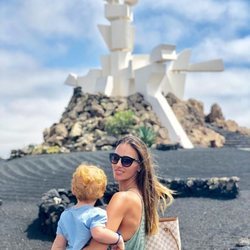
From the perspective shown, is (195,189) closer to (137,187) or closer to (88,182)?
(137,187)

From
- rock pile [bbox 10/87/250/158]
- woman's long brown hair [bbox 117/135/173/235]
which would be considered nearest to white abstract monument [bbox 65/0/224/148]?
rock pile [bbox 10/87/250/158]

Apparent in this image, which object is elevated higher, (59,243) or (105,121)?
(105,121)

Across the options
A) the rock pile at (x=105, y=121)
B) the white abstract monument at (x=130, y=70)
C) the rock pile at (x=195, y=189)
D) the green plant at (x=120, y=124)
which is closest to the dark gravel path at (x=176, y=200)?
the rock pile at (x=195, y=189)

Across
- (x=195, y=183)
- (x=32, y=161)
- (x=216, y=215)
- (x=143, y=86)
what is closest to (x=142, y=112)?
(x=143, y=86)

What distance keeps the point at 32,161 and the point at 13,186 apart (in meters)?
4.35

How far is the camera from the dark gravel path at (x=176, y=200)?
24.5 ft

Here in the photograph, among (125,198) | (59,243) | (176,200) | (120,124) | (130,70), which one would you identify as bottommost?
(59,243)

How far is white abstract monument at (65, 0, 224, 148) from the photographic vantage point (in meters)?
28.0

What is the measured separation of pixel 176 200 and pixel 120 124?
15126mm

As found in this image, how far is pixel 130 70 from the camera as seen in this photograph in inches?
1169

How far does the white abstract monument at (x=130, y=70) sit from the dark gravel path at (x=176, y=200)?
11.1 meters

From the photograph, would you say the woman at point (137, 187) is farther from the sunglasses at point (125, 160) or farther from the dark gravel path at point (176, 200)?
the dark gravel path at point (176, 200)

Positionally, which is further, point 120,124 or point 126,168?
point 120,124

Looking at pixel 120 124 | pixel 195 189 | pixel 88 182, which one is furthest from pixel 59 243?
pixel 120 124
